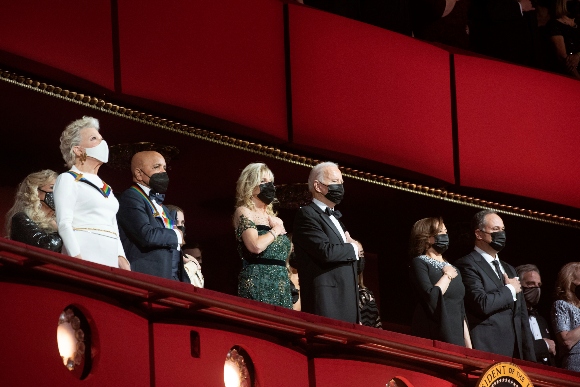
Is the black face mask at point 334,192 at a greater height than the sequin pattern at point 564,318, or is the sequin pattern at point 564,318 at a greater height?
the black face mask at point 334,192

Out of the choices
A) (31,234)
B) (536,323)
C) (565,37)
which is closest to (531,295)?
(536,323)

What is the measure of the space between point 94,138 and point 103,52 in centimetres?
134

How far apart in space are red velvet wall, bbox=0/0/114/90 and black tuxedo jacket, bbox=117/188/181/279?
3.70 ft

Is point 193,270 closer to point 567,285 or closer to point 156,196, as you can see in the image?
point 156,196

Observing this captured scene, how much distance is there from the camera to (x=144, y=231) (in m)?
5.85

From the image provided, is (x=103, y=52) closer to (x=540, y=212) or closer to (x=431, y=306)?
(x=431, y=306)

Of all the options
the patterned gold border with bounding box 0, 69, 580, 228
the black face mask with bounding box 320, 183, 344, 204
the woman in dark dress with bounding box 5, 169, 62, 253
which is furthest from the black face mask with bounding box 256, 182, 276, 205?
the patterned gold border with bounding box 0, 69, 580, 228

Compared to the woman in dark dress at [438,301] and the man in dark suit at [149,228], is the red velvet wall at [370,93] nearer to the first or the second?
the woman in dark dress at [438,301]

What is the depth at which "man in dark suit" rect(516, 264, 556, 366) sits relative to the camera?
7340 millimetres

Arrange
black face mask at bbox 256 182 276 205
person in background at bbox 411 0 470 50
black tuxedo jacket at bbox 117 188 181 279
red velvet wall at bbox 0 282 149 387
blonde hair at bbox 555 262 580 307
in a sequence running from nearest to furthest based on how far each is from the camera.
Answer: red velvet wall at bbox 0 282 149 387, black tuxedo jacket at bbox 117 188 181 279, black face mask at bbox 256 182 276 205, blonde hair at bbox 555 262 580 307, person in background at bbox 411 0 470 50

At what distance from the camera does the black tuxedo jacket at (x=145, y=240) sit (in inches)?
230

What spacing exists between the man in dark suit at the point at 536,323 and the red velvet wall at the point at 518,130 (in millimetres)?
1137

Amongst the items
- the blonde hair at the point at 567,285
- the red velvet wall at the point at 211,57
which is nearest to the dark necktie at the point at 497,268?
the blonde hair at the point at 567,285

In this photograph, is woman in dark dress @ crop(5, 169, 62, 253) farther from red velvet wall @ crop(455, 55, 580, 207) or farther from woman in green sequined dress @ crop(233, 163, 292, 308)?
red velvet wall @ crop(455, 55, 580, 207)
